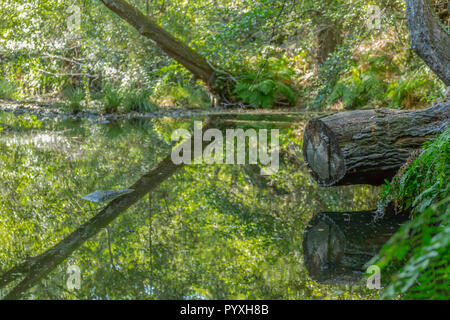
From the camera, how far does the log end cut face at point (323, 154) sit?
3545mm

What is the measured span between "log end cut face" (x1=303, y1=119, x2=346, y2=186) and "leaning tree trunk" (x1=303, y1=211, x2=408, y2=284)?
0.45m

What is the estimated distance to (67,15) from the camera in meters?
10.1

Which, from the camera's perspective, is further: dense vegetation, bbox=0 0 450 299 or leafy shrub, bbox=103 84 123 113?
leafy shrub, bbox=103 84 123 113

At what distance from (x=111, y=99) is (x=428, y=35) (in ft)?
28.1

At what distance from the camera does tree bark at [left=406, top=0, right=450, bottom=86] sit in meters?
4.25

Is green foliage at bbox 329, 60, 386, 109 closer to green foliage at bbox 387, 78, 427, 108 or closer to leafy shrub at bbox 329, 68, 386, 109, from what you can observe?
leafy shrub at bbox 329, 68, 386, 109

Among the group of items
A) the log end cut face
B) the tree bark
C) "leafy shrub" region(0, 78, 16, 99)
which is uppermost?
"leafy shrub" region(0, 78, 16, 99)

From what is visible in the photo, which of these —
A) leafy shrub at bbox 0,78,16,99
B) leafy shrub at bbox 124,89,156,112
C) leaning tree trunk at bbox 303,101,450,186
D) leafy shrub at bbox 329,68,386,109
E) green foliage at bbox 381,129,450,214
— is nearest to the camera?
green foliage at bbox 381,129,450,214

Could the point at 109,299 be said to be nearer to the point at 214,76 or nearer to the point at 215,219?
the point at 215,219

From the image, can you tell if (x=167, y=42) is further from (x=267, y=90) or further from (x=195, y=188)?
(x=195, y=188)

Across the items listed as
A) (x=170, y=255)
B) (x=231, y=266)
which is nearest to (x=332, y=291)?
(x=231, y=266)

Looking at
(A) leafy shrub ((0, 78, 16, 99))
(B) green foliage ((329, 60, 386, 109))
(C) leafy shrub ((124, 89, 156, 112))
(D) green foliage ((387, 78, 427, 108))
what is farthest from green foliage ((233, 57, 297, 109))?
(A) leafy shrub ((0, 78, 16, 99))

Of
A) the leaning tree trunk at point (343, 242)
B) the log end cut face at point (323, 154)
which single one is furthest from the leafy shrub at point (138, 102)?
the leaning tree trunk at point (343, 242)

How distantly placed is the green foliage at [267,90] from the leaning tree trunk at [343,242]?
9328 millimetres
